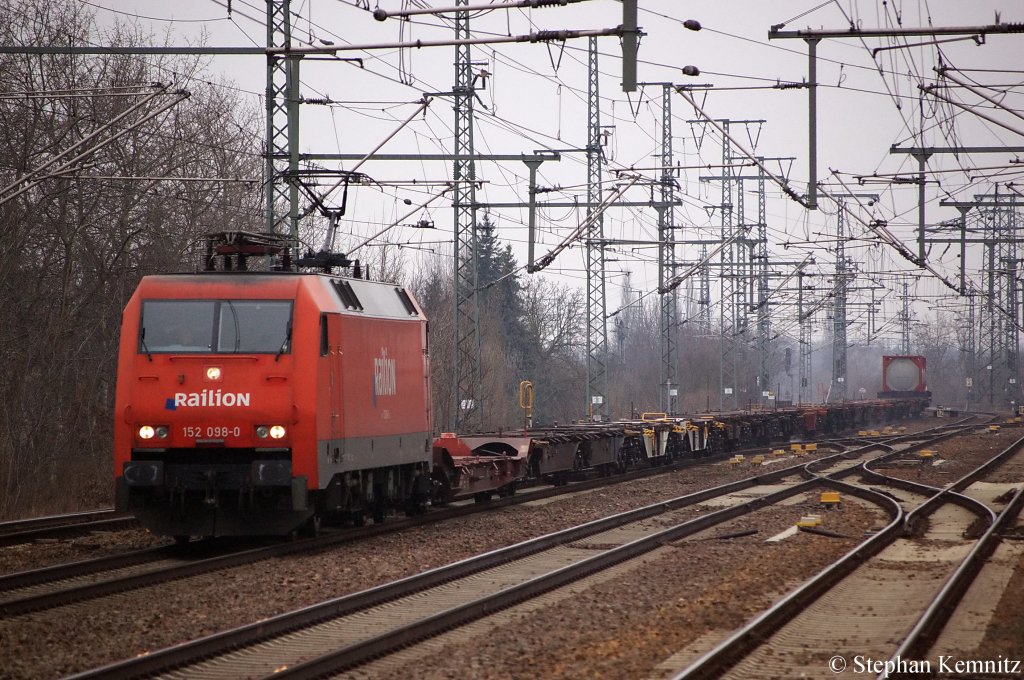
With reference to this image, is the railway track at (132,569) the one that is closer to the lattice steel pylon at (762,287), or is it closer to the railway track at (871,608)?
the railway track at (871,608)

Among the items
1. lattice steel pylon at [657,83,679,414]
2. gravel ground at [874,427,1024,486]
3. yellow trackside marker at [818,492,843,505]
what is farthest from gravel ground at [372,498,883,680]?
lattice steel pylon at [657,83,679,414]

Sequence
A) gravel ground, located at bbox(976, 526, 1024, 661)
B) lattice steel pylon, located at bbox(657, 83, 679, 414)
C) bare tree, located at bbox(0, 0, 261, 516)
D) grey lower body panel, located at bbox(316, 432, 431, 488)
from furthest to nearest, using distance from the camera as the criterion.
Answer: lattice steel pylon, located at bbox(657, 83, 679, 414) < bare tree, located at bbox(0, 0, 261, 516) < grey lower body panel, located at bbox(316, 432, 431, 488) < gravel ground, located at bbox(976, 526, 1024, 661)

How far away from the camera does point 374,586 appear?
1219cm

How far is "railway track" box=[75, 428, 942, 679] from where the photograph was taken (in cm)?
870

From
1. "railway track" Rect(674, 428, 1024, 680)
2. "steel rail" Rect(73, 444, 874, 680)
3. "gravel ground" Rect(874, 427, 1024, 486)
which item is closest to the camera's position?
"steel rail" Rect(73, 444, 874, 680)

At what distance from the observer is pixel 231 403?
14219mm

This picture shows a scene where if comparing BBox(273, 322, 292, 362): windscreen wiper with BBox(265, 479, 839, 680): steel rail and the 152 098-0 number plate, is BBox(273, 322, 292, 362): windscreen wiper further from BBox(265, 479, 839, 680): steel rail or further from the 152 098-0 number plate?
BBox(265, 479, 839, 680): steel rail

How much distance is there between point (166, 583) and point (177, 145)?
21372mm

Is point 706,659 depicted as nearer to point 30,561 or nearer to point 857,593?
point 857,593

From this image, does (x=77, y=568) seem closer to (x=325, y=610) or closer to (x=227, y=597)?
(x=227, y=597)

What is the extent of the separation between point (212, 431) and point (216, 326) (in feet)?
4.26

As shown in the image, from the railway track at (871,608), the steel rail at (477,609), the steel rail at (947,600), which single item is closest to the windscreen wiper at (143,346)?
the steel rail at (477,609)

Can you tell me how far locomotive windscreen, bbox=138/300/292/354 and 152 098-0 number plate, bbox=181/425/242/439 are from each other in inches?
36.6

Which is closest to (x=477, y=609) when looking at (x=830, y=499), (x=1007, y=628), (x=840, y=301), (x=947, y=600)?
(x=947, y=600)
